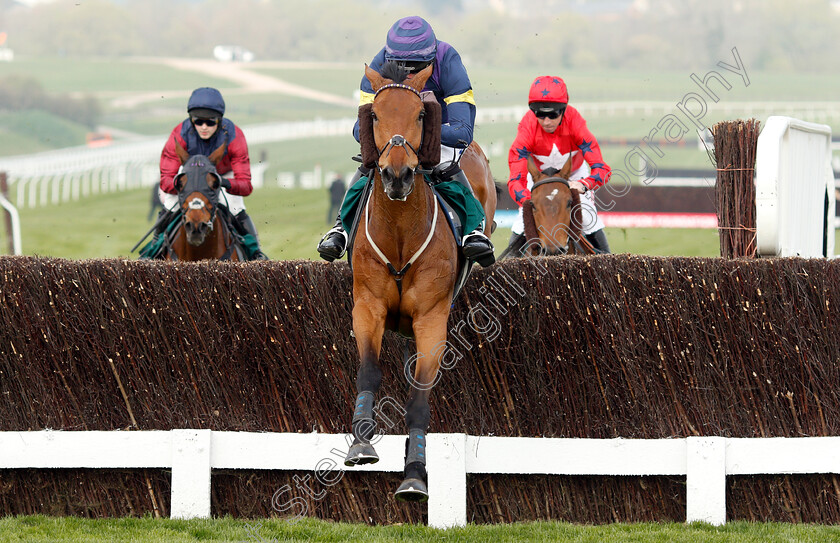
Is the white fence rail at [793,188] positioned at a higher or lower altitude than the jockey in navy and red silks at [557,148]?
lower

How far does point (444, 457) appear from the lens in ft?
15.6

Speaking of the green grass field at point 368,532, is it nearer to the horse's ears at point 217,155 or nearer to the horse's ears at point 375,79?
the horse's ears at point 375,79

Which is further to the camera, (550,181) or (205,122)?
(205,122)

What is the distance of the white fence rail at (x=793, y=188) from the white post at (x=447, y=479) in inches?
92.9

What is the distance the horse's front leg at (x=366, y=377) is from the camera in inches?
158

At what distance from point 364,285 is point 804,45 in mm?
64158

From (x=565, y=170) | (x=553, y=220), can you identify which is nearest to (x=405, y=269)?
(x=553, y=220)

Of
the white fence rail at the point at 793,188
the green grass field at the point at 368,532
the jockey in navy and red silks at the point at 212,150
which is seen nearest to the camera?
the green grass field at the point at 368,532

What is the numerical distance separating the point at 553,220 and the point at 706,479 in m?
2.86

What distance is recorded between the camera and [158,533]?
15.2ft

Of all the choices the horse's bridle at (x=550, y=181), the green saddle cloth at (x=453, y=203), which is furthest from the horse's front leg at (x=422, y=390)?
the horse's bridle at (x=550, y=181)

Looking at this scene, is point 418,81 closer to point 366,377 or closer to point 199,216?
point 366,377

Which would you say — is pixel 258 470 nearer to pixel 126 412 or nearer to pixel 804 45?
pixel 126 412

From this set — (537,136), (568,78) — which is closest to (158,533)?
(537,136)
